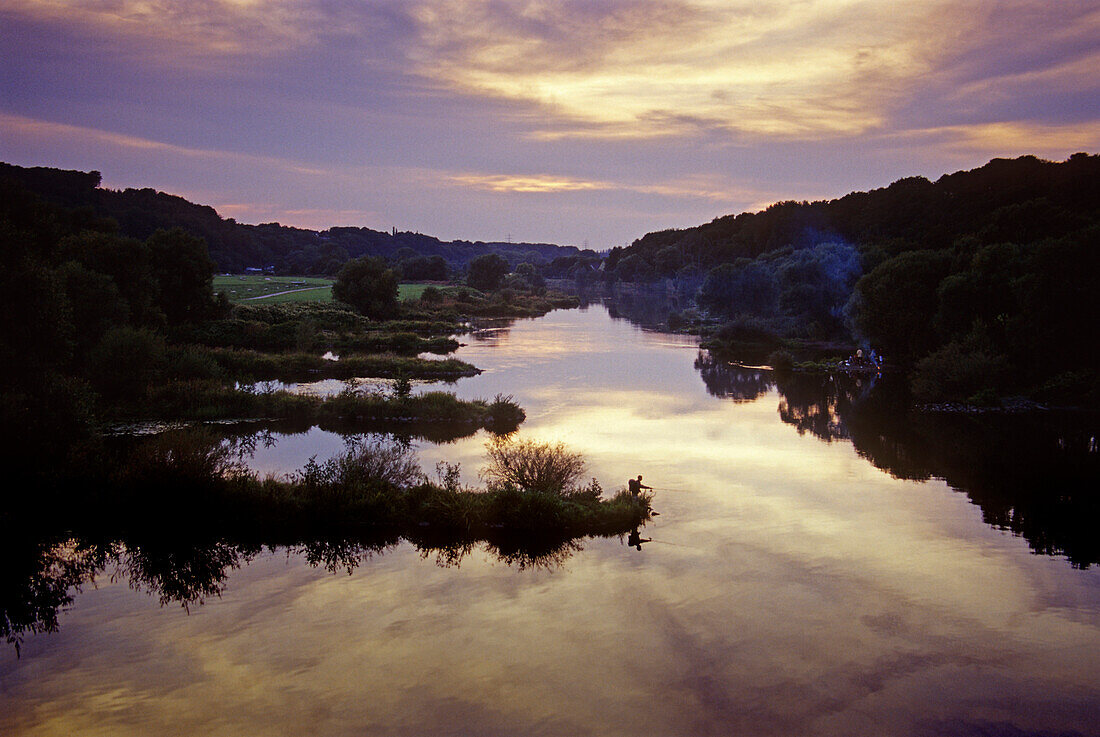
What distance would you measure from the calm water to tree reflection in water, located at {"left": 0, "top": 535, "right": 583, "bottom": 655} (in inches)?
5.6

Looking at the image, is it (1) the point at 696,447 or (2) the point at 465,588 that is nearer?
(2) the point at 465,588

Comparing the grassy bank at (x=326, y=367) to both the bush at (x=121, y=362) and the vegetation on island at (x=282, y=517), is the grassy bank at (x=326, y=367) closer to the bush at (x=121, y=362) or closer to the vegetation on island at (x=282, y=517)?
the bush at (x=121, y=362)

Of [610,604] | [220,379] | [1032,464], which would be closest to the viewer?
[610,604]

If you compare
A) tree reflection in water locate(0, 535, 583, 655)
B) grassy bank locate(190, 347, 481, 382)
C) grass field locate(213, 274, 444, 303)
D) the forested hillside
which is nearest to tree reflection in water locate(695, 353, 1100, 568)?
the forested hillside

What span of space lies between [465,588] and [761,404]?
3331cm

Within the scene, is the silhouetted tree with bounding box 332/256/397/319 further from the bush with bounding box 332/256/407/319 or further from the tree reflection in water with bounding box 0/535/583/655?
the tree reflection in water with bounding box 0/535/583/655

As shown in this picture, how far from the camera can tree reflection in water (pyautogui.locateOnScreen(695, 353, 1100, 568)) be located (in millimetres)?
25625

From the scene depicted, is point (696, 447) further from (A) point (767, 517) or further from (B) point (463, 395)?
(B) point (463, 395)

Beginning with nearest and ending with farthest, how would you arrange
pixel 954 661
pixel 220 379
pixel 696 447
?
pixel 954 661 → pixel 696 447 → pixel 220 379

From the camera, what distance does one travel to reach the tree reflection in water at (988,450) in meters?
25.6

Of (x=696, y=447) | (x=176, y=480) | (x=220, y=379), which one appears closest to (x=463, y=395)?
(x=220, y=379)

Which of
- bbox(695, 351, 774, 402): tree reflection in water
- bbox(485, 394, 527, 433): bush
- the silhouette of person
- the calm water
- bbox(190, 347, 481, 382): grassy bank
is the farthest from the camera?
bbox(190, 347, 481, 382): grassy bank

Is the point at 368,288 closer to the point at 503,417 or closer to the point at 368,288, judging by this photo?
the point at 368,288

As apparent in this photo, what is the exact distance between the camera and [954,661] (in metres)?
15.6
